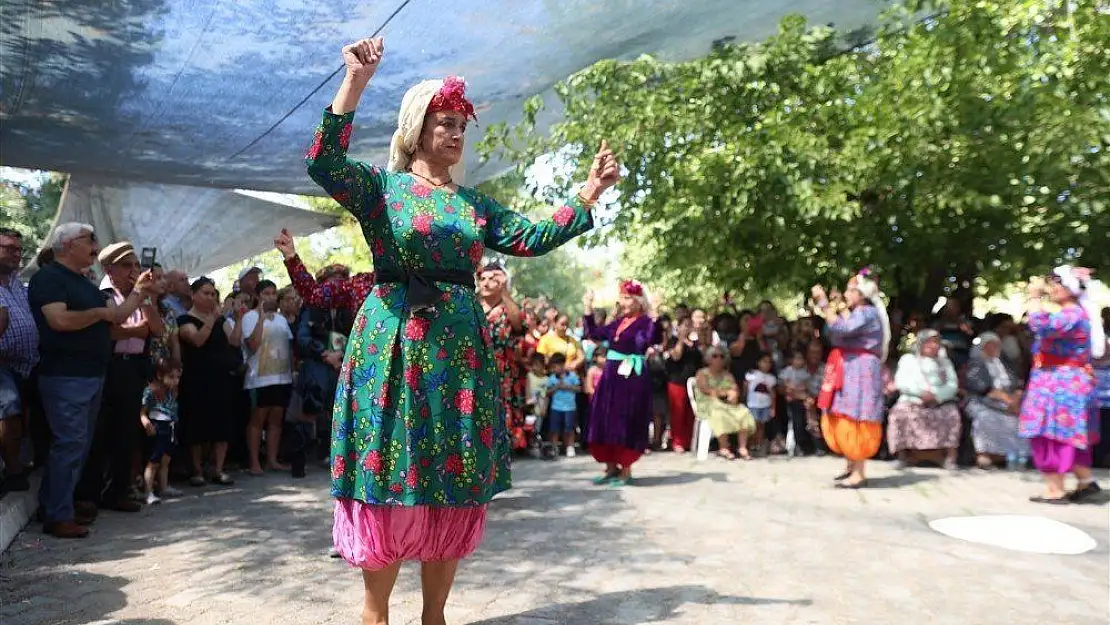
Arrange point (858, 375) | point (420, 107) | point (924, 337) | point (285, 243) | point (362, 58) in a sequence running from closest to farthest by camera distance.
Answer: point (362, 58)
point (420, 107)
point (285, 243)
point (858, 375)
point (924, 337)

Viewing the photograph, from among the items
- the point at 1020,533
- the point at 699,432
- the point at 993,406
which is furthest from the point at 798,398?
the point at 1020,533

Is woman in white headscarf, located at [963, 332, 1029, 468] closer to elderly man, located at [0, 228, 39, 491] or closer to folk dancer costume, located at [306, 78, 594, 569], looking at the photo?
folk dancer costume, located at [306, 78, 594, 569]

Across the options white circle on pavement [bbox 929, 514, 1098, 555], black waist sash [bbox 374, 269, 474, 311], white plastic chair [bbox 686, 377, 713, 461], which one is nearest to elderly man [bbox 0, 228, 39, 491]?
black waist sash [bbox 374, 269, 474, 311]

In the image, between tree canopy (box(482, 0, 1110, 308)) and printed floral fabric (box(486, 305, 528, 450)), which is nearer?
printed floral fabric (box(486, 305, 528, 450))

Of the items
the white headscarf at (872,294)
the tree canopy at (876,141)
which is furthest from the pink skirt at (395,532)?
the tree canopy at (876,141)

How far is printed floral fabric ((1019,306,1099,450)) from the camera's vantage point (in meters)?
7.16

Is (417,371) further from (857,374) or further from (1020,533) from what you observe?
(857,374)

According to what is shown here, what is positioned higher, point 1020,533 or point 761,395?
point 761,395

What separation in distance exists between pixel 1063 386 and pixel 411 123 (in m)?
6.29

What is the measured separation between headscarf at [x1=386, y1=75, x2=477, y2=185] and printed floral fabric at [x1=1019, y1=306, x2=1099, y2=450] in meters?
5.89

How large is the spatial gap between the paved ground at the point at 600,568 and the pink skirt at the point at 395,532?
0.79 metres

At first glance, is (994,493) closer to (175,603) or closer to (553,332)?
(553,332)

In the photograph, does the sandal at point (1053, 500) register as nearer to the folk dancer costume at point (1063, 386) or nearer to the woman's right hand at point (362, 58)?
the folk dancer costume at point (1063, 386)

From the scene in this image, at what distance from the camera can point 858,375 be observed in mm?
7816
